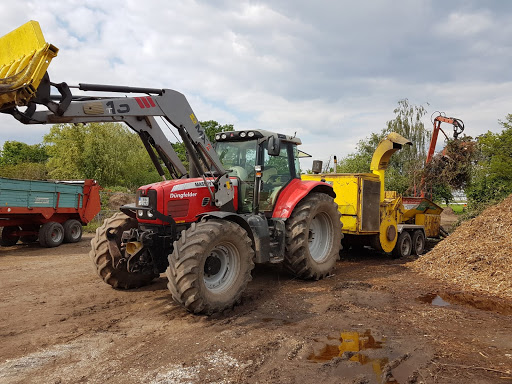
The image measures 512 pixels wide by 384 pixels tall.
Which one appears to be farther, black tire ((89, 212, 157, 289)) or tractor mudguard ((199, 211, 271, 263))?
black tire ((89, 212, 157, 289))

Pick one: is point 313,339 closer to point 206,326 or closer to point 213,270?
point 206,326

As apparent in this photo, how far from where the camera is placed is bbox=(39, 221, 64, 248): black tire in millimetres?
12172

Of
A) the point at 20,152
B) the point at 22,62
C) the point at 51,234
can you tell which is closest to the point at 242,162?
the point at 22,62

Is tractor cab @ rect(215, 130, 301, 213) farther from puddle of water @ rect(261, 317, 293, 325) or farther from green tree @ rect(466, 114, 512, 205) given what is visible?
green tree @ rect(466, 114, 512, 205)

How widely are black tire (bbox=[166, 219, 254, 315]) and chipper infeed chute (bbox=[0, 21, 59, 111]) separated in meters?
2.29

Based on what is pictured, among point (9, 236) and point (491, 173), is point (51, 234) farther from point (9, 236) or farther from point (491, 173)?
point (491, 173)

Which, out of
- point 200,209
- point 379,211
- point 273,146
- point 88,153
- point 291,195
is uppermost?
point 88,153

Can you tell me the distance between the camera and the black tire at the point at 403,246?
10.5 metres

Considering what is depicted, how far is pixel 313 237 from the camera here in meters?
7.64

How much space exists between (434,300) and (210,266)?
3429 mm

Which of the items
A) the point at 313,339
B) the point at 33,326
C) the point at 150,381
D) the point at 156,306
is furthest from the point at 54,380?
the point at 313,339

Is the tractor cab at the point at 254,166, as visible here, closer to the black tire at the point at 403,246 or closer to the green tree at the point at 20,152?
the black tire at the point at 403,246

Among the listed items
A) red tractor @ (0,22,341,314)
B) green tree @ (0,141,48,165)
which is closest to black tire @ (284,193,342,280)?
red tractor @ (0,22,341,314)

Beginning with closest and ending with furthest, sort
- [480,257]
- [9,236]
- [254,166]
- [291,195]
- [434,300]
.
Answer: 1. [434,300]
2. [254,166]
3. [291,195]
4. [480,257]
5. [9,236]
